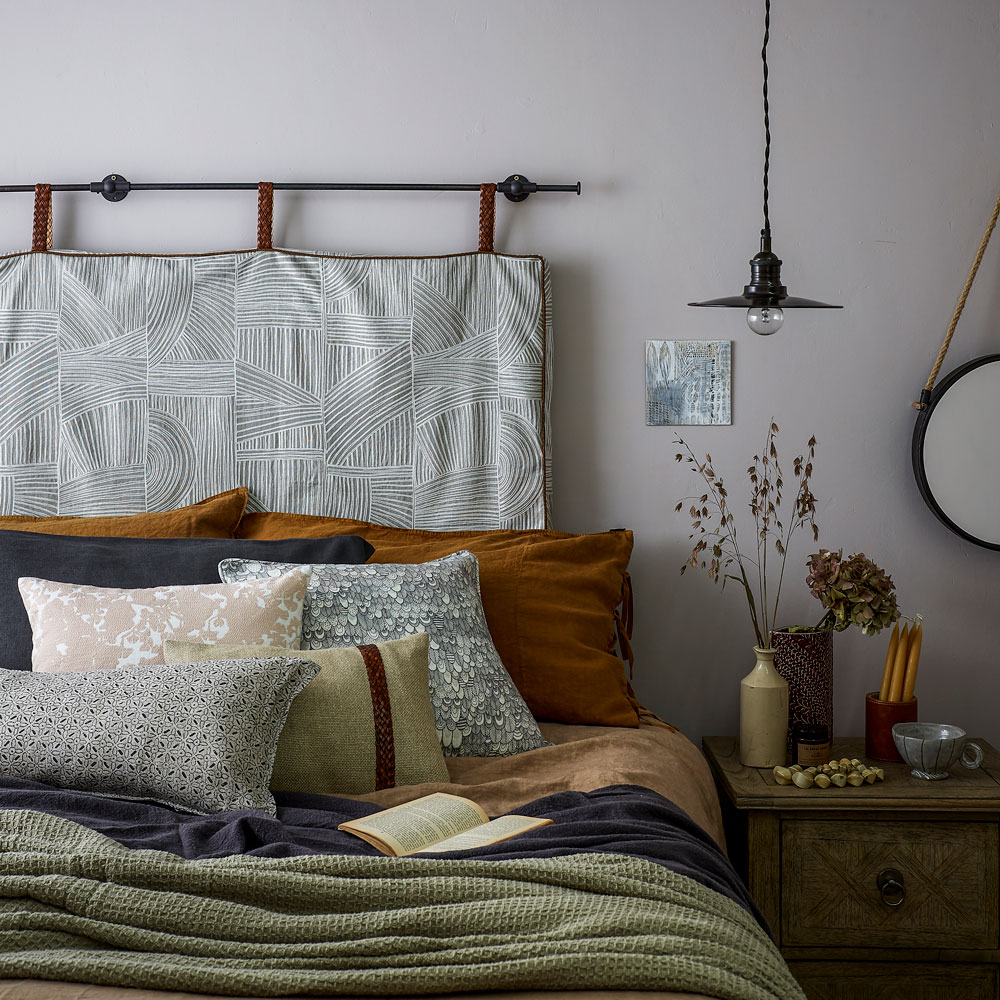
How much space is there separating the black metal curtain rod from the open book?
157cm

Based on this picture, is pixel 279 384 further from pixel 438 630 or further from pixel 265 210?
pixel 438 630

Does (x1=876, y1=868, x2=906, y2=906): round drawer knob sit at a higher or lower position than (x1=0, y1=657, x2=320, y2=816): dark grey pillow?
lower

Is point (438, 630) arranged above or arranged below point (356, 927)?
above

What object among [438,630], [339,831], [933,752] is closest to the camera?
[339,831]

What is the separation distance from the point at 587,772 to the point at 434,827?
0.40 m

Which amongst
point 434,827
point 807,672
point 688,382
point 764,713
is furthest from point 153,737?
point 688,382

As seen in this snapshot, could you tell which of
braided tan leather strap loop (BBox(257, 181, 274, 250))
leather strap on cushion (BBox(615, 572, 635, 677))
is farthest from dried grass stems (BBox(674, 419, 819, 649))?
braided tan leather strap loop (BBox(257, 181, 274, 250))

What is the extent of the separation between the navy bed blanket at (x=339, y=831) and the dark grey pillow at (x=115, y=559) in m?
0.57

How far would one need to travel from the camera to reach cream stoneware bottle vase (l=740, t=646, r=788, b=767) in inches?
85.4

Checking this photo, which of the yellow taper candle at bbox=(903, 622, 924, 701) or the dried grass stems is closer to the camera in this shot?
the yellow taper candle at bbox=(903, 622, 924, 701)

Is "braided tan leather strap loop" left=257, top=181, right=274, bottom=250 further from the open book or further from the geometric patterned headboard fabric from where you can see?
the open book

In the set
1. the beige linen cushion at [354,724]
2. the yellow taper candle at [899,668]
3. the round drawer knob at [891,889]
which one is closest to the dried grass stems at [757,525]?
the yellow taper candle at [899,668]

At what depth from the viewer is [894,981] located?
6.70 feet

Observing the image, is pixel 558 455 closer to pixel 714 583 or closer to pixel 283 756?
pixel 714 583
